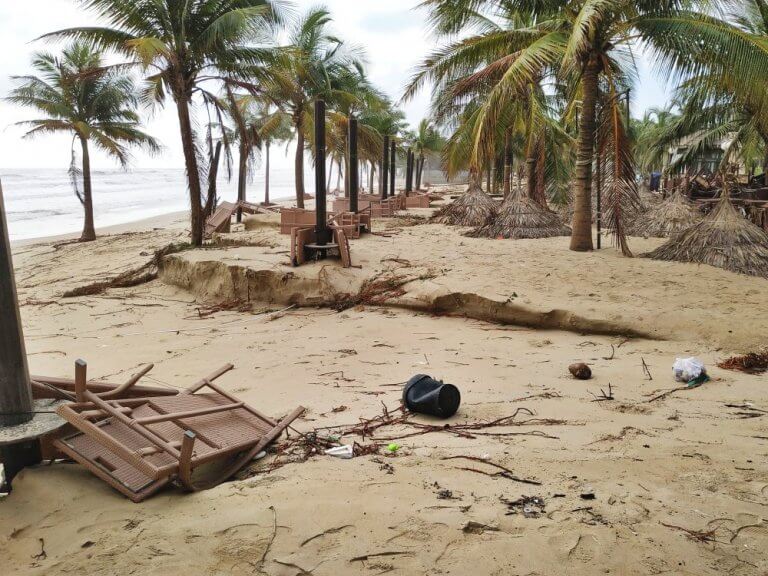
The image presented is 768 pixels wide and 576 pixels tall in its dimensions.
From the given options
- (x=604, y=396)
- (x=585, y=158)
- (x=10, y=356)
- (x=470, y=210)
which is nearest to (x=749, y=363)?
(x=604, y=396)

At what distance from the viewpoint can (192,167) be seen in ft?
43.0

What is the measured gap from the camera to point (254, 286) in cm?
938

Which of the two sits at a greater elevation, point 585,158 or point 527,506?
point 585,158

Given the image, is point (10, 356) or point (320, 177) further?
point (320, 177)

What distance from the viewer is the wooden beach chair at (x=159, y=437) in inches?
110

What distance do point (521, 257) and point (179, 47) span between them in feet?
27.7

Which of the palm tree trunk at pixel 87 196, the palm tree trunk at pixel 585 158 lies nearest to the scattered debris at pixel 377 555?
the palm tree trunk at pixel 585 158

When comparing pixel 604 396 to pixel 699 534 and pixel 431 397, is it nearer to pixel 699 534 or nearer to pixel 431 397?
pixel 431 397

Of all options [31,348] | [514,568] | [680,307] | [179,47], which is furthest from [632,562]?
[179,47]

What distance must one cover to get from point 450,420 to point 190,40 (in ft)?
36.4

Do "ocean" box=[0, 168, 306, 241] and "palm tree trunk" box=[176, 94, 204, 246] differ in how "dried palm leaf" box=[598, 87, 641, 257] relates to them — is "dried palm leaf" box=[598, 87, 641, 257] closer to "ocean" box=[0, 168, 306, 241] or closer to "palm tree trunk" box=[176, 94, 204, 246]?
"palm tree trunk" box=[176, 94, 204, 246]

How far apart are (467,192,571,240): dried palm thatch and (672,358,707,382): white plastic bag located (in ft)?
26.7

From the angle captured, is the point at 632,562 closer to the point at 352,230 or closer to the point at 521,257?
the point at 521,257

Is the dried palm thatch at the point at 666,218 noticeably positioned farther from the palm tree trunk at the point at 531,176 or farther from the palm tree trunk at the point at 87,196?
the palm tree trunk at the point at 87,196
